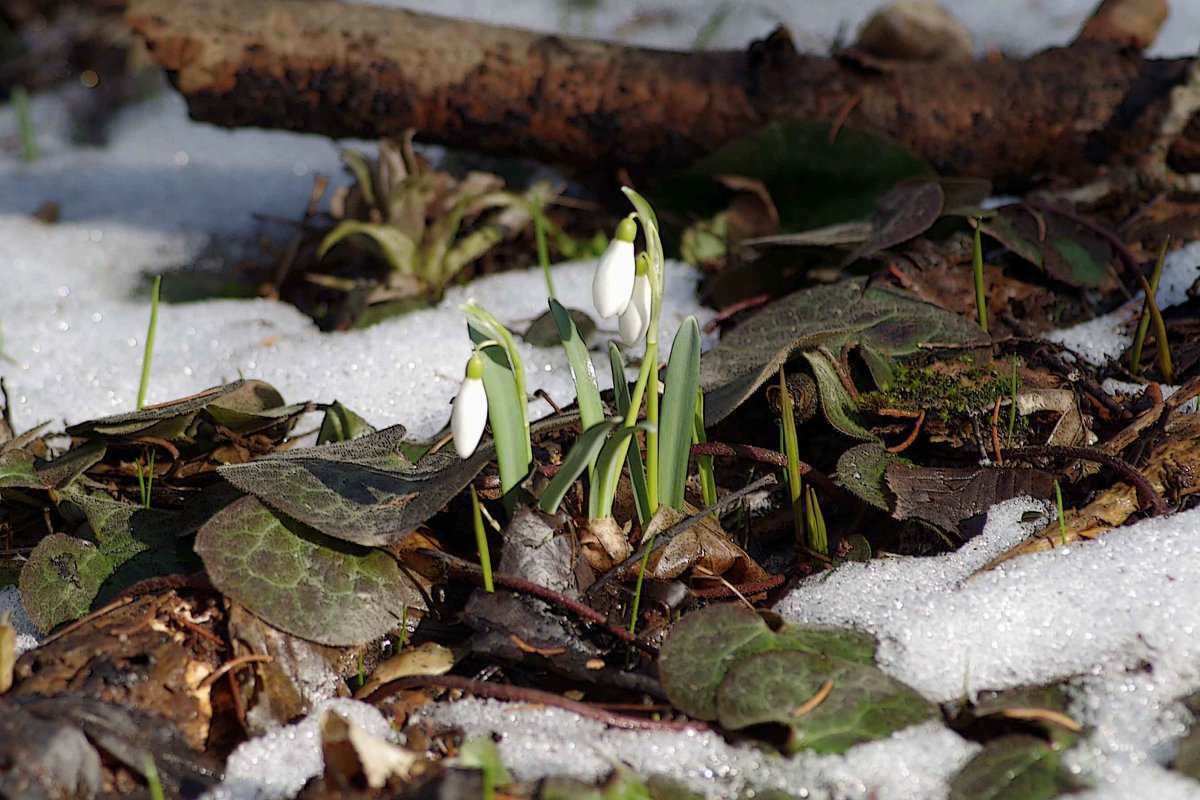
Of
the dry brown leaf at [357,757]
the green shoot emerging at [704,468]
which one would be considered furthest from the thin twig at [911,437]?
the dry brown leaf at [357,757]

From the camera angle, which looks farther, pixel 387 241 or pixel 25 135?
pixel 25 135

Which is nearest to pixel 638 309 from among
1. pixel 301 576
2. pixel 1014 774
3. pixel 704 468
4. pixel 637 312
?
pixel 637 312

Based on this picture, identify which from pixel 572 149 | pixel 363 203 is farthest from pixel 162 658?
pixel 572 149

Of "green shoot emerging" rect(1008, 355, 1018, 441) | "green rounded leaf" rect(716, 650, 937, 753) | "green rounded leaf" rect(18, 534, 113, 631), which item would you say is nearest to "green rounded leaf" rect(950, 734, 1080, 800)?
"green rounded leaf" rect(716, 650, 937, 753)

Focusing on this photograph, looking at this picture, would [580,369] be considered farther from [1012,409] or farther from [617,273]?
[1012,409]

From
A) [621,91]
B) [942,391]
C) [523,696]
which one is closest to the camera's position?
[523,696]

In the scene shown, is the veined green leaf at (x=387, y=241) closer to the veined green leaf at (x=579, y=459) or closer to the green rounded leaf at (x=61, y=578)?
the green rounded leaf at (x=61, y=578)

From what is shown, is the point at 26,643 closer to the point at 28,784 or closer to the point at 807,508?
the point at 28,784
